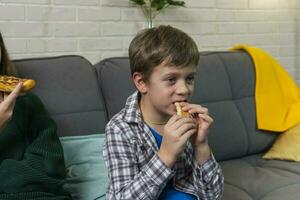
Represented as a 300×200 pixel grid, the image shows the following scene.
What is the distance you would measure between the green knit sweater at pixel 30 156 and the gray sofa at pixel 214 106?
0.18 metres

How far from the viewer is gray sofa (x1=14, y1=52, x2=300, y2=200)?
170 cm

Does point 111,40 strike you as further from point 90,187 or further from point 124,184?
point 124,184

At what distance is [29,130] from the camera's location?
4.71 ft

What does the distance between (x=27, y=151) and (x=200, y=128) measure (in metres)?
0.53

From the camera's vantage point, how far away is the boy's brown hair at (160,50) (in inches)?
50.8

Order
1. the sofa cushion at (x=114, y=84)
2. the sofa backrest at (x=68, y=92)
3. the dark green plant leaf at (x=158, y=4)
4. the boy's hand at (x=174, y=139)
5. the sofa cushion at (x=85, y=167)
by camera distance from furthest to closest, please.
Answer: the dark green plant leaf at (x=158, y=4) → the sofa cushion at (x=114, y=84) → the sofa backrest at (x=68, y=92) → the sofa cushion at (x=85, y=167) → the boy's hand at (x=174, y=139)

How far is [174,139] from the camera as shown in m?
1.20

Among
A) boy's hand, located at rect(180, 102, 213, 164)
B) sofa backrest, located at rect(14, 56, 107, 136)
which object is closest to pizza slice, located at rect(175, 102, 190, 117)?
boy's hand, located at rect(180, 102, 213, 164)

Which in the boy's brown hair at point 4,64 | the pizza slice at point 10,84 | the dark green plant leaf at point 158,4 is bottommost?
the pizza slice at point 10,84

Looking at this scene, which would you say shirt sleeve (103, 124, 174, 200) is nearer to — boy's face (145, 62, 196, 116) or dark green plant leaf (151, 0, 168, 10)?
boy's face (145, 62, 196, 116)

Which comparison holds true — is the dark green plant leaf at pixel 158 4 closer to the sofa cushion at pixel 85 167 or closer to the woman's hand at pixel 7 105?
the sofa cushion at pixel 85 167

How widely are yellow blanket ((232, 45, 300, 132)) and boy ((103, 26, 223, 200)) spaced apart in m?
0.91

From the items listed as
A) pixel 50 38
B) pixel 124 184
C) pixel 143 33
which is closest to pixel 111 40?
pixel 50 38

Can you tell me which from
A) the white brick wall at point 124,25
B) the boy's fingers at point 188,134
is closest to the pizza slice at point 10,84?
the boy's fingers at point 188,134
